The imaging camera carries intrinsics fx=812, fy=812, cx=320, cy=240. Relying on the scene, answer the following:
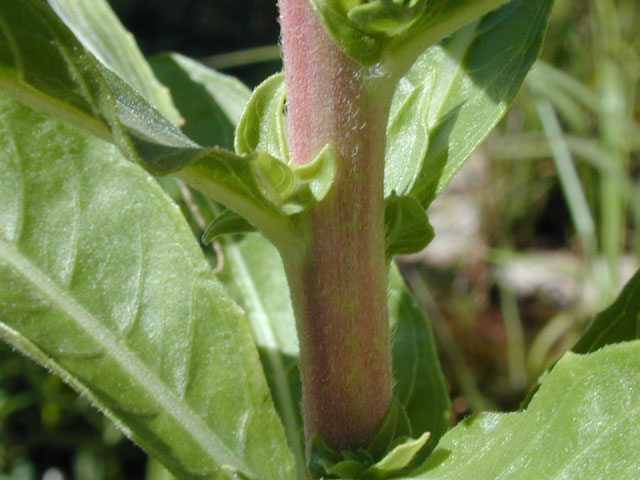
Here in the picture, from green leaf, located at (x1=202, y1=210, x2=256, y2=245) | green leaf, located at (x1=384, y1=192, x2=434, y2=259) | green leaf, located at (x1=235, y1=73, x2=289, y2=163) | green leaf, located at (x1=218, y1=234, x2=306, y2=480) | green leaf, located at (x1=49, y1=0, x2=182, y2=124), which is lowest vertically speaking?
green leaf, located at (x1=218, y1=234, x2=306, y2=480)

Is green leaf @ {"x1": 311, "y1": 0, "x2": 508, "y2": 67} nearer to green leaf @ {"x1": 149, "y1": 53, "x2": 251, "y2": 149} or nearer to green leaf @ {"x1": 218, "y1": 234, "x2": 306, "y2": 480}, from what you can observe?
green leaf @ {"x1": 218, "y1": 234, "x2": 306, "y2": 480}

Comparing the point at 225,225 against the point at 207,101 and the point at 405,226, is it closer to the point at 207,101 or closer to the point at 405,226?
the point at 405,226

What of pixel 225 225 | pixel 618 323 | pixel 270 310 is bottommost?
pixel 618 323

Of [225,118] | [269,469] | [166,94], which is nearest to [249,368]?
[269,469]

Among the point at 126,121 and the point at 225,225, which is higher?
the point at 126,121

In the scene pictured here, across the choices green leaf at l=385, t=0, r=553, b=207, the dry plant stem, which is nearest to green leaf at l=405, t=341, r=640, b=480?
the dry plant stem

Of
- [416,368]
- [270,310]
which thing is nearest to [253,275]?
[270,310]
